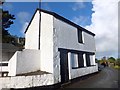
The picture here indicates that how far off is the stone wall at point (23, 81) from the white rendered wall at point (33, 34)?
4051 millimetres

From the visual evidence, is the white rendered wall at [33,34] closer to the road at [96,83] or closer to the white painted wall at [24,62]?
the white painted wall at [24,62]

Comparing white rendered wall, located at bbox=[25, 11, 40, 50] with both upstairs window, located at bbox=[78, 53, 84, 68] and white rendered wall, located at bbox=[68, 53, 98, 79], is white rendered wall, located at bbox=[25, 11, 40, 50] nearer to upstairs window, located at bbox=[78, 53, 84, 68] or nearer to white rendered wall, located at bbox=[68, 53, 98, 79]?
white rendered wall, located at bbox=[68, 53, 98, 79]

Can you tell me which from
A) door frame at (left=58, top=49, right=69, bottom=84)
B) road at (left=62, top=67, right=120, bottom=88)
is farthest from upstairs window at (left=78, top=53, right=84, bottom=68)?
door frame at (left=58, top=49, right=69, bottom=84)

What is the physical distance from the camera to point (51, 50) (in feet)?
45.3

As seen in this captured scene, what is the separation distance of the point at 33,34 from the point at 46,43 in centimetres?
273

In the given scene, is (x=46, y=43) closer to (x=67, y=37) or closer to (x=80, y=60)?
(x=67, y=37)

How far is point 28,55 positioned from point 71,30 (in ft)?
19.3

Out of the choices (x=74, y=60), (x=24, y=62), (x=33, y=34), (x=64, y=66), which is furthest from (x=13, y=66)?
(x=74, y=60)

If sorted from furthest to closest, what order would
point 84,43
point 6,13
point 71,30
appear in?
point 6,13 < point 84,43 < point 71,30

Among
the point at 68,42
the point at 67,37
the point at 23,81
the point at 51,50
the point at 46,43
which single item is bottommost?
the point at 23,81

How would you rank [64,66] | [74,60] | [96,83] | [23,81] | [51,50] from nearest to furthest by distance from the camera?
1. [23,81]
2. [51,50]
3. [64,66]
4. [96,83]
5. [74,60]

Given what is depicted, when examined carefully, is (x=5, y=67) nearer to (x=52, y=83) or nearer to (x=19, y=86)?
(x=19, y=86)

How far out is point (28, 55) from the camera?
13.1 meters

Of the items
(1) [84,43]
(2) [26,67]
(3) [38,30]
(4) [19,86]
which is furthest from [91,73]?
(4) [19,86]
